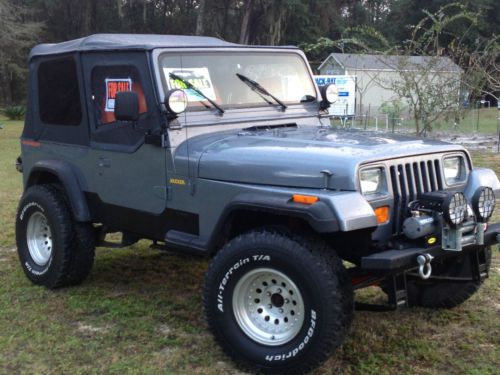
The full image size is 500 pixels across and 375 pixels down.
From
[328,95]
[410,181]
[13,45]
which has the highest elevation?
[13,45]

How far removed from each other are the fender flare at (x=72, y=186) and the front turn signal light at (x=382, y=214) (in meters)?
2.44

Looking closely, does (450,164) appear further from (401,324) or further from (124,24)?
(124,24)

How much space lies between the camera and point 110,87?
4844mm

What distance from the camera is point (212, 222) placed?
4105mm

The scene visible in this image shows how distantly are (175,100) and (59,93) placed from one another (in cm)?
156

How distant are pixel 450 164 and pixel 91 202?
106 inches

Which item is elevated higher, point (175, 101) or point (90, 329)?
point (175, 101)

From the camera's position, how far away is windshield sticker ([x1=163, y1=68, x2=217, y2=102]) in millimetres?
4508

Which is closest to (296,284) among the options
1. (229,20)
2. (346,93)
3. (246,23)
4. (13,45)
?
(346,93)

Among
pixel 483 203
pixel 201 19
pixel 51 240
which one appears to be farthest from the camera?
pixel 201 19

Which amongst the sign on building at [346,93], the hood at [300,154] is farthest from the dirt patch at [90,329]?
the sign on building at [346,93]

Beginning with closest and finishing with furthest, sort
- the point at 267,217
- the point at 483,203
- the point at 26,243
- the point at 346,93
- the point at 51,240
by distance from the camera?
the point at 483,203
the point at 267,217
the point at 51,240
the point at 26,243
the point at 346,93

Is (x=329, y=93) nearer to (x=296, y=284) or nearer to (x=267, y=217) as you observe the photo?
(x=267, y=217)

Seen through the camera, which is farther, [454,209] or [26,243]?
[26,243]
